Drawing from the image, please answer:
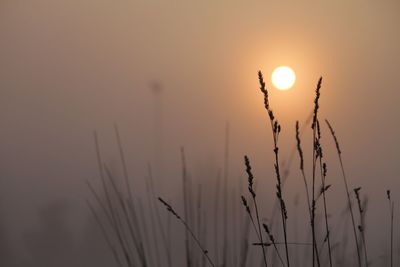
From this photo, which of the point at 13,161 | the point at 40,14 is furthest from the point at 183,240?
the point at 40,14

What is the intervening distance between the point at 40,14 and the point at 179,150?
65 centimetres

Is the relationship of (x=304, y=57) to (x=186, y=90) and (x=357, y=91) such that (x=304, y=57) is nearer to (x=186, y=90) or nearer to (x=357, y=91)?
(x=357, y=91)

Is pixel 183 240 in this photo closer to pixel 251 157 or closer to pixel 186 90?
pixel 251 157

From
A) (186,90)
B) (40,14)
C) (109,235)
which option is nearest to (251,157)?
(186,90)

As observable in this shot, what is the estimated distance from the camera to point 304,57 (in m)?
1.17

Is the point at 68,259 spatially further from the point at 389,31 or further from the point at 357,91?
the point at 389,31

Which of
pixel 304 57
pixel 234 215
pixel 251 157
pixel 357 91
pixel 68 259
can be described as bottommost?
pixel 68 259

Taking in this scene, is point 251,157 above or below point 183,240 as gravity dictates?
above

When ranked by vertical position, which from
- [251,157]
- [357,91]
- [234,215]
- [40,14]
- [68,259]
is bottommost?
[68,259]

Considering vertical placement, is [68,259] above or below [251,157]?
below

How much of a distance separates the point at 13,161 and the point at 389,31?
1.34 meters

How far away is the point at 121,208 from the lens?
3.83 ft

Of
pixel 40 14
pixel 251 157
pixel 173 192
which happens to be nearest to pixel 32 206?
pixel 173 192

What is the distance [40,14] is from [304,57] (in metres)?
0.89
